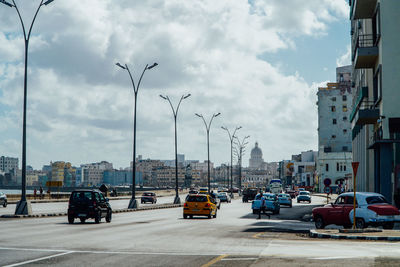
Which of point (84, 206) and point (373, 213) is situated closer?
point (373, 213)

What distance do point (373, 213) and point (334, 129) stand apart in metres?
117

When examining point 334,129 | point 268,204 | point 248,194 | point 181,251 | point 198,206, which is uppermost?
point 334,129

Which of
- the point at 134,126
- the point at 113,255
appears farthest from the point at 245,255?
the point at 134,126

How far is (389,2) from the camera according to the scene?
34.3 meters

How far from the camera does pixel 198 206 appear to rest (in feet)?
115

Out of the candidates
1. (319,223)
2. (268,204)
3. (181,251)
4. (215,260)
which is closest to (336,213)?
(319,223)

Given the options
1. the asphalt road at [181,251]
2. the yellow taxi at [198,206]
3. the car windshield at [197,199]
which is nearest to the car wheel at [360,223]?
the asphalt road at [181,251]

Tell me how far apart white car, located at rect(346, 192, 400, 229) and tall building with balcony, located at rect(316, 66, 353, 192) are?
113 metres

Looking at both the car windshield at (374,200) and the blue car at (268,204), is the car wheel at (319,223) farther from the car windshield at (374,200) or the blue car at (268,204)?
the blue car at (268,204)

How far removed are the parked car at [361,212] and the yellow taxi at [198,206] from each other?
10.2 m

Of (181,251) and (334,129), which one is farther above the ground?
(334,129)

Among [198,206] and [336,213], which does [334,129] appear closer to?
[198,206]

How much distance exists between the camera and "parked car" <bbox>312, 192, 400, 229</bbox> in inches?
923

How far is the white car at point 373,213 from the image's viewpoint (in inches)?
922
